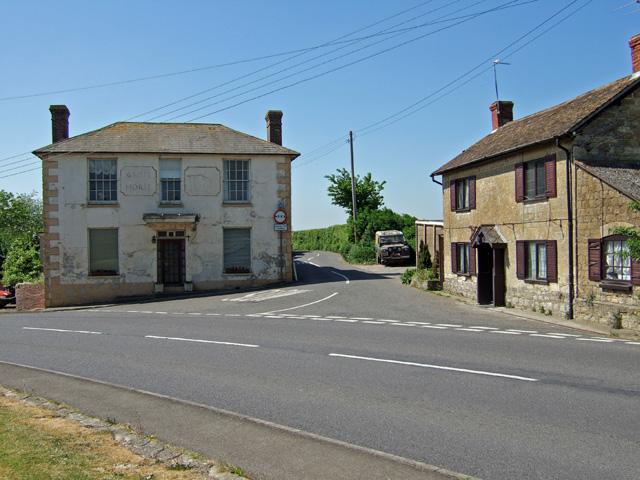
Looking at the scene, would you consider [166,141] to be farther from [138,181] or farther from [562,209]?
[562,209]

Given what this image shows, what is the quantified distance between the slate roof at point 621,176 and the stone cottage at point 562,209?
32 mm

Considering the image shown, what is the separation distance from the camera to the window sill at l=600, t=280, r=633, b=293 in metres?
16.7

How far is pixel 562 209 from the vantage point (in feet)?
63.6

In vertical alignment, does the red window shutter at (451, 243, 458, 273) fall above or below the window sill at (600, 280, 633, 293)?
above

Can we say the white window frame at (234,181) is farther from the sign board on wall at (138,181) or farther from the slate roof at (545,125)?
the slate roof at (545,125)

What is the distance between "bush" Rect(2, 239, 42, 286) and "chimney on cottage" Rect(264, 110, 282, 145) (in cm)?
1718

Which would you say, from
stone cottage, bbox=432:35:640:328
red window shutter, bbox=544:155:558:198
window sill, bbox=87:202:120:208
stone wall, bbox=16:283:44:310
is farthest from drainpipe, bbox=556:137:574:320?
stone wall, bbox=16:283:44:310

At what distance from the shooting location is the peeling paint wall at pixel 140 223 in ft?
98.6

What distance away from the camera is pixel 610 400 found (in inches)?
337

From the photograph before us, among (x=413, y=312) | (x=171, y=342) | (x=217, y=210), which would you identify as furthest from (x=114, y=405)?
(x=217, y=210)

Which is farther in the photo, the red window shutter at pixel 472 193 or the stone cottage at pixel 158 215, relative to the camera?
the stone cottage at pixel 158 215

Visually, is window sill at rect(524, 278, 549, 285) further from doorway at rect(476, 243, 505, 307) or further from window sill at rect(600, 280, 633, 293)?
window sill at rect(600, 280, 633, 293)

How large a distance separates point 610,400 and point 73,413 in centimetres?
724

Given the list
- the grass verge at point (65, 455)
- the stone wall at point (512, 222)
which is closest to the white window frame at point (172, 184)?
the stone wall at point (512, 222)
